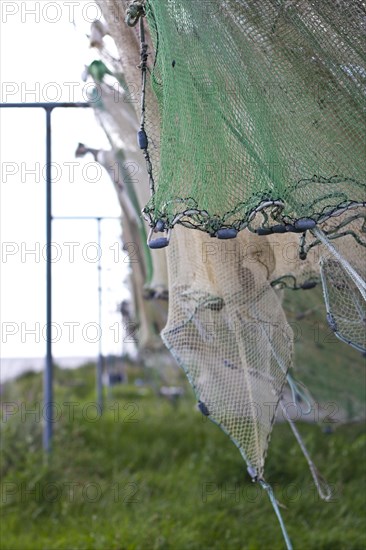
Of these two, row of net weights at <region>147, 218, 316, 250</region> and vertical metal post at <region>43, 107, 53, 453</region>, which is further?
vertical metal post at <region>43, 107, 53, 453</region>

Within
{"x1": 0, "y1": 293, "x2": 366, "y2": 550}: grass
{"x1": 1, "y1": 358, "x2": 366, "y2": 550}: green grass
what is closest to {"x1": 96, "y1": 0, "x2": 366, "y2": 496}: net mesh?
{"x1": 0, "y1": 293, "x2": 366, "y2": 550}: grass

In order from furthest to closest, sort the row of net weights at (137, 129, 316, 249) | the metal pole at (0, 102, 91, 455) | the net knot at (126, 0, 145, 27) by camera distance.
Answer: the metal pole at (0, 102, 91, 455)
the net knot at (126, 0, 145, 27)
the row of net weights at (137, 129, 316, 249)

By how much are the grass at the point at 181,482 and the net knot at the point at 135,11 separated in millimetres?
1902

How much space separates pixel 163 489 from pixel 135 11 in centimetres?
459

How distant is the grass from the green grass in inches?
0.5

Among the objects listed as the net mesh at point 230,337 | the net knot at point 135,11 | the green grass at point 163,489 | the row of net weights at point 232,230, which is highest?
the net knot at point 135,11

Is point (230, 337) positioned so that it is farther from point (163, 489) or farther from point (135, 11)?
point (163, 489)

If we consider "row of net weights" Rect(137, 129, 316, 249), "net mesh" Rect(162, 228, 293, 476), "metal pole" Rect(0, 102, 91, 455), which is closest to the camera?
"row of net weights" Rect(137, 129, 316, 249)

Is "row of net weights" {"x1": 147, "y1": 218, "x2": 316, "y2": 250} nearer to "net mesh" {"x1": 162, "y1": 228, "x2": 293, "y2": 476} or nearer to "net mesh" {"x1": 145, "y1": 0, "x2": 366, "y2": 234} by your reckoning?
"net mesh" {"x1": 145, "y1": 0, "x2": 366, "y2": 234}

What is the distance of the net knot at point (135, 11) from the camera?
276 cm

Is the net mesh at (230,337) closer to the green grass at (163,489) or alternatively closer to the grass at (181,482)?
the grass at (181,482)

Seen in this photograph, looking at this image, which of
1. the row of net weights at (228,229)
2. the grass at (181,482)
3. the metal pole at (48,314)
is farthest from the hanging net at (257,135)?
the metal pole at (48,314)

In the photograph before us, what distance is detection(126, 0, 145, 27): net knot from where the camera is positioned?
2756 mm

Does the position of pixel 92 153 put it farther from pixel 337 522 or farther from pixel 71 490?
pixel 337 522
